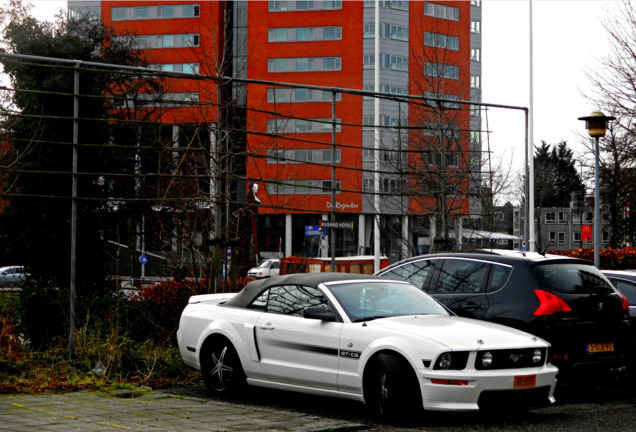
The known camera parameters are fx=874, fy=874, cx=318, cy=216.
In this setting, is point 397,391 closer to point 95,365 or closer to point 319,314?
point 319,314

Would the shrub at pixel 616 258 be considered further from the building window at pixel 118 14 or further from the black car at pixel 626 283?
the building window at pixel 118 14

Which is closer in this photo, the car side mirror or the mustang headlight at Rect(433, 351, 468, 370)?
the mustang headlight at Rect(433, 351, 468, 370)

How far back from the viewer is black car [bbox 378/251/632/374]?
9.84 metres

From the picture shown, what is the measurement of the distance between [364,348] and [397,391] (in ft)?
2.02

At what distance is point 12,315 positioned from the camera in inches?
648

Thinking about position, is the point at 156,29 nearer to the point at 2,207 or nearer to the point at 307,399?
the point at 2,207

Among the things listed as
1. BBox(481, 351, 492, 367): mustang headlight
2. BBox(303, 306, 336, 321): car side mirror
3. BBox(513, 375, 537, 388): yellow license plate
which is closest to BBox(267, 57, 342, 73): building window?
BBox(303, 306, 336, 321): car side mirror

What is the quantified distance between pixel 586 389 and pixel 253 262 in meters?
9.02

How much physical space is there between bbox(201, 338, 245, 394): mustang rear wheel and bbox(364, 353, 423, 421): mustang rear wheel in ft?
7.27

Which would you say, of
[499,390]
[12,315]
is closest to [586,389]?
[499,390]

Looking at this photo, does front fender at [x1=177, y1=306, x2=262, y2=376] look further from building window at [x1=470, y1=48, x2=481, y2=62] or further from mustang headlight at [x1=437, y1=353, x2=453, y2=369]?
building window at [x1=470, y1=48, x2=481, y2=62]

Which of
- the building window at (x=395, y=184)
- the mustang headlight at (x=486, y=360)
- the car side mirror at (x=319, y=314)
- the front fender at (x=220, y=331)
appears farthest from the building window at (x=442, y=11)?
the mustang headlight at (x=486, y=360)

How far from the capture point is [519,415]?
8969mm

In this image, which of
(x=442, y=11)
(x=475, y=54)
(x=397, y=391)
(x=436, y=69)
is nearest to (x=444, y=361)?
(x=397, y=391)
